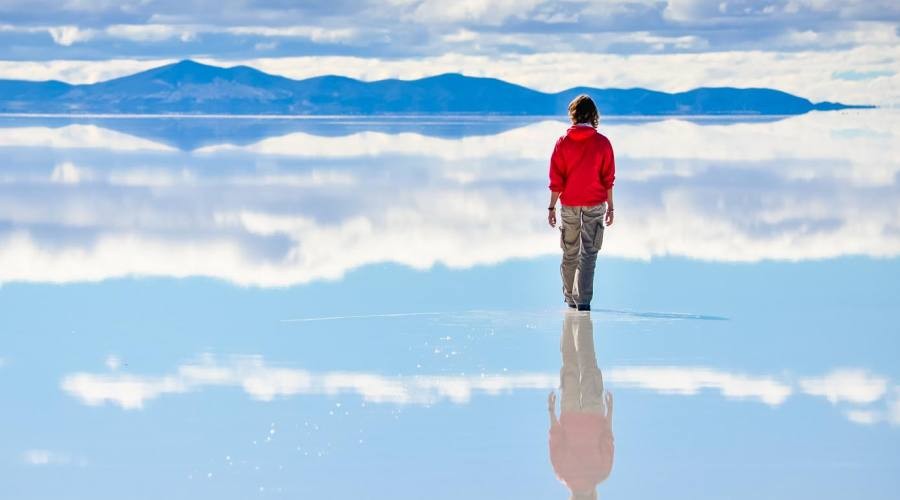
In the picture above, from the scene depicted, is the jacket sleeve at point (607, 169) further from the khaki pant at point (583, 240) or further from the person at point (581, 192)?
the khaki pant at point (583, 240)

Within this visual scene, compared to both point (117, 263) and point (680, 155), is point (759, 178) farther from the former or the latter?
point (117, 263)

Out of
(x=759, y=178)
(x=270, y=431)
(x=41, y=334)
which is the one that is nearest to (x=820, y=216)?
(x=759, y=178)

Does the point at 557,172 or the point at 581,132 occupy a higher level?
the point at 581,132

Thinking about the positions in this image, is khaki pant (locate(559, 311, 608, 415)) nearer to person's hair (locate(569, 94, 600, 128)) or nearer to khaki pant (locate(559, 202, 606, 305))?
khaki pant (locate(559, 202, 606, 305))

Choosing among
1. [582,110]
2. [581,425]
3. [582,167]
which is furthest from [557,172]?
[581,425]

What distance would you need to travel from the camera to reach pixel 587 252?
30.3 ft

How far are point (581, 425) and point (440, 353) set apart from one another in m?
1.82

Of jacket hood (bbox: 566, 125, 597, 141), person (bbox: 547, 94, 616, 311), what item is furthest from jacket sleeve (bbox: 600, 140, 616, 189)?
jacket hood (bbox: 566, 125, 597, 141)

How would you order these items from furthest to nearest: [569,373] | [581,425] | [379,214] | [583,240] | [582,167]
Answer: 1. [379,214]
2. [583,240]
3. [582,167]
4. [569,373]
5. [581,425]

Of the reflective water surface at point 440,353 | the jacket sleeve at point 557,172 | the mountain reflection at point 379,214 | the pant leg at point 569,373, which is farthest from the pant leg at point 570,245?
the mountain reflection at point 379,214

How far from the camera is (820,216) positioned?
15.1 m

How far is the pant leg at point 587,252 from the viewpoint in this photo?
9188mm

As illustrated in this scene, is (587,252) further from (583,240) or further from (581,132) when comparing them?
(581,132)

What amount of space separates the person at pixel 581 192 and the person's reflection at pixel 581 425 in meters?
1.31
